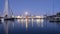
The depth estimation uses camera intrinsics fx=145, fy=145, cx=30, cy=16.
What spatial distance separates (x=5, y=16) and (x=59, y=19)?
13221 millimetres

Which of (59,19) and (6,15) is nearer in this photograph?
(59,19)

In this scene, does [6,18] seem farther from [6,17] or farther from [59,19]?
[59,19]

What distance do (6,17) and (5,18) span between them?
1476 millimetres

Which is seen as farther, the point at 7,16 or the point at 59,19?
the point at 7,16

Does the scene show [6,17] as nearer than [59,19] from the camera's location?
No

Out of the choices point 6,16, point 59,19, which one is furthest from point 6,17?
point 59,19

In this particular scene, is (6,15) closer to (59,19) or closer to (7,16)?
(7,16)

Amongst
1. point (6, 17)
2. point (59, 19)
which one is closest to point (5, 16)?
point (6, 17)

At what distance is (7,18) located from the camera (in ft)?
119

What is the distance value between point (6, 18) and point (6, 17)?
4.24ft

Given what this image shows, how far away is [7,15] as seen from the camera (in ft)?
113

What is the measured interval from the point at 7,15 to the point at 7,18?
2033 mm

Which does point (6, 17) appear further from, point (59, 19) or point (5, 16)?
point (59, 19)

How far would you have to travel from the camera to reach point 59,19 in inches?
1139
